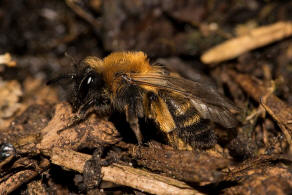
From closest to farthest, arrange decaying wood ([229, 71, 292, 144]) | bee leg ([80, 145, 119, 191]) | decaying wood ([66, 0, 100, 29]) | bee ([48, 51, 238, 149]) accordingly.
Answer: bee leg ([80, 145, 119, 191])
bee ([48, 51, 238, 149])
decaying wood ([229, 71, 292, 144])
decaying wood ([66, 0, 100, 29])

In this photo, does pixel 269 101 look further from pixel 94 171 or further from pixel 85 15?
pixel 85 15

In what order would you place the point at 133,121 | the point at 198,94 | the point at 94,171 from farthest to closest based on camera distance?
the point at 198,94 < the point at 133,121 < the point at 94,171

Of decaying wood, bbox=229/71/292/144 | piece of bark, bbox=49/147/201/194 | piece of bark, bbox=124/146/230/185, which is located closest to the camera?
piece of bark, bbox=124/146/230/185

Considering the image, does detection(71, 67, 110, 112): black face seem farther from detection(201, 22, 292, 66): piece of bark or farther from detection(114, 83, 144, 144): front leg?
detection(201, 22, 292, 66): piece of bark

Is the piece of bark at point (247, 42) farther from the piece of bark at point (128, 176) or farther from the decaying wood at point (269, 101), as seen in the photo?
the piece of bark at point (128, 176)

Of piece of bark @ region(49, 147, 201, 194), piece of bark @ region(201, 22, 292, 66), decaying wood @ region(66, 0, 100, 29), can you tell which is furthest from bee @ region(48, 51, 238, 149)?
decaying wood @ region(66, 0, 100, 29)

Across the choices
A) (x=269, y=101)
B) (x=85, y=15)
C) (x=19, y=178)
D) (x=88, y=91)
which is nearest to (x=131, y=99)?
(x=88, y=91)
